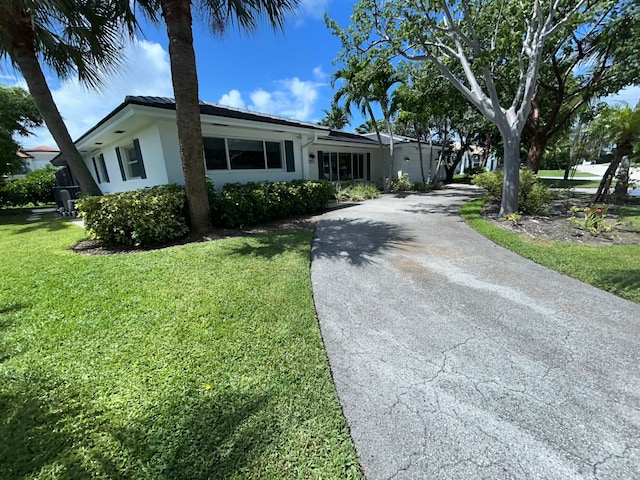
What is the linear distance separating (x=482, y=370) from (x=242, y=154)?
31.6 ft

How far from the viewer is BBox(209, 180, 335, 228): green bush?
23.1 feet

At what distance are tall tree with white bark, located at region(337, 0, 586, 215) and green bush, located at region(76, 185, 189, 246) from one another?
786 cm

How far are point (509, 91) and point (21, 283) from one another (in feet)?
52.7

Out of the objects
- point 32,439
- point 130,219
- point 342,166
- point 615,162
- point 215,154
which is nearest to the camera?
point 32,439

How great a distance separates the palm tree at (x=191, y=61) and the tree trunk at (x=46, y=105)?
3.61 meters

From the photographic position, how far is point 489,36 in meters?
8.80

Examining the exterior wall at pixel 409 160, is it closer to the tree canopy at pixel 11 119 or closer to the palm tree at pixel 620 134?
the palm tree at pixel 620 134

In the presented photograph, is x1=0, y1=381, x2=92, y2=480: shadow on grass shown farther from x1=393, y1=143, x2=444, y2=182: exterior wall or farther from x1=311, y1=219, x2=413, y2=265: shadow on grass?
x1=393, y1=143, x2=444, y2=182: exterior wall

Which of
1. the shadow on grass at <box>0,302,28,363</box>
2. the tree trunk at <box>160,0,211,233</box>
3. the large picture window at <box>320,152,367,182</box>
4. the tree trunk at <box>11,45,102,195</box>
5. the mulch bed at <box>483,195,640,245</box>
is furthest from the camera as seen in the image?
the large picture window at <box>320,152,367,182</box>

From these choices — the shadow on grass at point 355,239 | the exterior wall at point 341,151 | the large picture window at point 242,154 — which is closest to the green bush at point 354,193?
the exterior wall at point 341,151

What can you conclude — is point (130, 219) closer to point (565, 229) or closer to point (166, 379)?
point (166, 379)

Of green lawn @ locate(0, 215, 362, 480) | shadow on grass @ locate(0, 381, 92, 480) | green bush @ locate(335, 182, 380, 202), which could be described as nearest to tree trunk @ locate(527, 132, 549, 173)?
green bush @ locate(335, 182, 380, 202)

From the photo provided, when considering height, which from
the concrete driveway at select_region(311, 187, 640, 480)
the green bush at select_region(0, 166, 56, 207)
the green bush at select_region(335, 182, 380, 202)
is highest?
the green bush at select_region(0, 166, 56, 207)

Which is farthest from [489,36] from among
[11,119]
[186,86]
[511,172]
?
[11,119]
